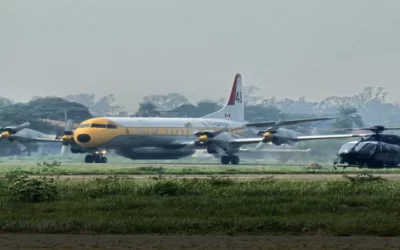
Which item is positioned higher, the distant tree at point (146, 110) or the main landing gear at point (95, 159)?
the distant tree at point (146, 110)

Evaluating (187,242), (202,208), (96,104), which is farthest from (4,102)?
(187,242)

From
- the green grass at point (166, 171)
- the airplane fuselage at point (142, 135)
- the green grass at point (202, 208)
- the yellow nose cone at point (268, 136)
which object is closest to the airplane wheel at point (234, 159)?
the airplane fuselage at point (142, 135)

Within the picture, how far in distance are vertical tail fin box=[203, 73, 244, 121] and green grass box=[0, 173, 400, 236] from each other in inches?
1988

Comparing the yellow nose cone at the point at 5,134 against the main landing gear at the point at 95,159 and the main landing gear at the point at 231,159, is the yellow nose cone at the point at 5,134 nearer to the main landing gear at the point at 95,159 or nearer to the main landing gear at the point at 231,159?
the main landing gear at the point at 95,159

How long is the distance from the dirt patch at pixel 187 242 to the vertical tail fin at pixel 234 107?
2496 inches

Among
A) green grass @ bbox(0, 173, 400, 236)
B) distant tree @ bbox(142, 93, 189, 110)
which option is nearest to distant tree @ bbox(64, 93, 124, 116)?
distant tree @ bbox(142, 93, 189, 110)

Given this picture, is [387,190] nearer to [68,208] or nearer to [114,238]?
[68,208]

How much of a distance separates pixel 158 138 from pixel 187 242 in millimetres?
54548

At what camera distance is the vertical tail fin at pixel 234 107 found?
267 ft

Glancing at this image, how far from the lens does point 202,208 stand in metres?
22.1

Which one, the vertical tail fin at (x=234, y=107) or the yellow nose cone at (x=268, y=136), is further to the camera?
the vertical tail fin at (x=234, y=107)

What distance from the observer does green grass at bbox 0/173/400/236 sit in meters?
18.4

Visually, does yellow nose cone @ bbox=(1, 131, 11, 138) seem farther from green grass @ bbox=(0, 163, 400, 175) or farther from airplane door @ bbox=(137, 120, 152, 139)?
green grass @ bbox=(0, 163, 400, 175)

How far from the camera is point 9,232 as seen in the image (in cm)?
1789
